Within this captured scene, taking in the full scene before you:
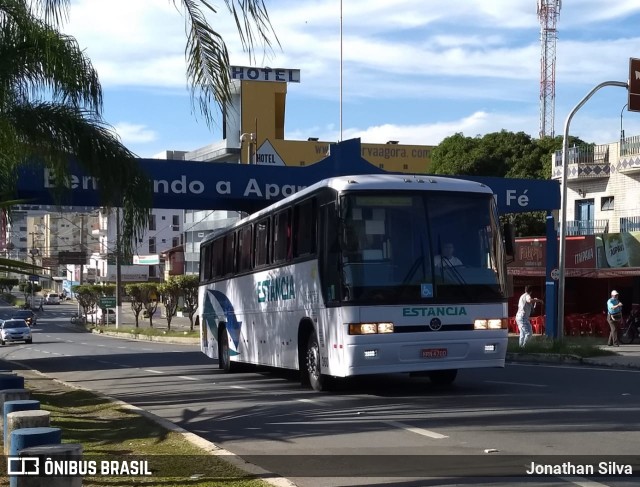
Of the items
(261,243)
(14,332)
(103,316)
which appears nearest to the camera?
(261,243)

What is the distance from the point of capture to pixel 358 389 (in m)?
17.1

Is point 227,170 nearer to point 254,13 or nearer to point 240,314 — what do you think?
point 240,314

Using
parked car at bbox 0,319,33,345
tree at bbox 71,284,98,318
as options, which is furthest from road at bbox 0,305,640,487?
tree at bbox 71,284,98,318

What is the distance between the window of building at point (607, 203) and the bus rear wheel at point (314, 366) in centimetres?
2983

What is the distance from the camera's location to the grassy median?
335 inches

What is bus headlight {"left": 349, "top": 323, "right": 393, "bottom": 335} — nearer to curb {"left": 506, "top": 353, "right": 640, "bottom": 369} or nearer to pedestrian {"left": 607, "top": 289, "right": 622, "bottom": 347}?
curb {"left": 506, "top": 353, "right": 640, "bottom": 369}

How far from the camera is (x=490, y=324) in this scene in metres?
15.0

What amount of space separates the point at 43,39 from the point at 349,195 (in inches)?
203

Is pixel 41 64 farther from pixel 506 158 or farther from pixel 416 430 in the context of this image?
pixel 506 158

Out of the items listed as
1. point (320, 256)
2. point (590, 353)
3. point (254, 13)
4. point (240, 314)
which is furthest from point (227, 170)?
point (254, 13)

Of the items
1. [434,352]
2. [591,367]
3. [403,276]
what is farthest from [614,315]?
[403,276]

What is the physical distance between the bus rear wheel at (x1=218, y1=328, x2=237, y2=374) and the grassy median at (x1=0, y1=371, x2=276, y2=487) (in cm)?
653

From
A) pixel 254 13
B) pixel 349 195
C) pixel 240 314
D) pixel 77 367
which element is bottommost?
pixel 77 367

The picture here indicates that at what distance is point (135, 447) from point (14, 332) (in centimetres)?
4807
